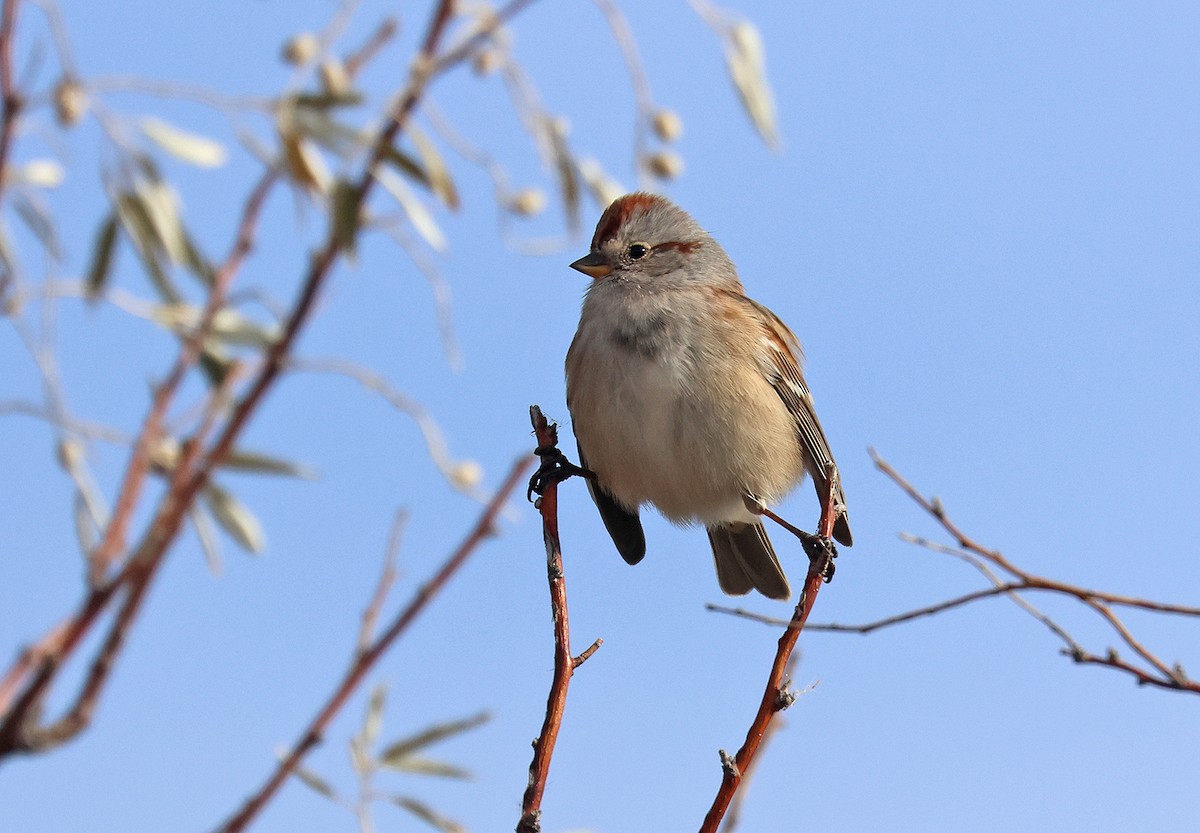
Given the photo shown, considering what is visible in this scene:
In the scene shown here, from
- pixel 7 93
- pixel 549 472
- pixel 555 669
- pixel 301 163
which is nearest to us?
pixel 7 93

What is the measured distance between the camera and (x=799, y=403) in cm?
469

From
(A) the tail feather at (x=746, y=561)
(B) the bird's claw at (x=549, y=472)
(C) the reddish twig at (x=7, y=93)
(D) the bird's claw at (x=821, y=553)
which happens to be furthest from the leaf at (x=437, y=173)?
(A) the tail feather at (x=746, y=561)

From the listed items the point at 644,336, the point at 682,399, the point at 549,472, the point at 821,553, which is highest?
the point at 644,336

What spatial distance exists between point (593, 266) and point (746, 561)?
1.35 m

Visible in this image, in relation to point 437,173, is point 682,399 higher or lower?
higher

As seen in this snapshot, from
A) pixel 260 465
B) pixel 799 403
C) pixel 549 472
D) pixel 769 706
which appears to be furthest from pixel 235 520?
pixel 799 403

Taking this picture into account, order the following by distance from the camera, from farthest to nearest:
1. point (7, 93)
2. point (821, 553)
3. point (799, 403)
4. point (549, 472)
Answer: point (799, 403), point (549, 472), point (821, 553), point (7, 93)

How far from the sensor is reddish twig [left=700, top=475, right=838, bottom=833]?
2119mm

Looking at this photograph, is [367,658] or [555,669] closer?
[367,658]

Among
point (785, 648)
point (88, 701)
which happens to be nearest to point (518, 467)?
point (88, 701)

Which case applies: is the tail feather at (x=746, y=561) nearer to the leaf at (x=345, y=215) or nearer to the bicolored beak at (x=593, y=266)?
the bicolored beak at (x=593, y=266)

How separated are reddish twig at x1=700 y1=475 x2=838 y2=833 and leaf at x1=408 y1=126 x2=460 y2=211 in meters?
0.92

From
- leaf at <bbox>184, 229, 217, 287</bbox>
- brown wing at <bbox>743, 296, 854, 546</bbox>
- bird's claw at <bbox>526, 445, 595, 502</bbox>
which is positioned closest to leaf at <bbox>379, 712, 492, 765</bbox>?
leaf at <bbox>184, 229, 217, 287</bbox>

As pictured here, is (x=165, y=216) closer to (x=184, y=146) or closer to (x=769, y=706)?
(x=184, y=146)
